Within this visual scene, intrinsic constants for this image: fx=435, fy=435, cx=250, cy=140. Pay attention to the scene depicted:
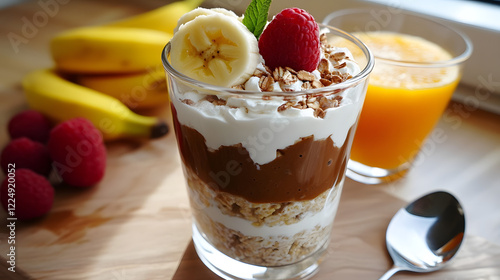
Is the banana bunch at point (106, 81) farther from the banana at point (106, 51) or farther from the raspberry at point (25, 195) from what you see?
the raspberry at point (25, 195)

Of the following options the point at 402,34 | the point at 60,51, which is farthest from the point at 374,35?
the point at 60,51

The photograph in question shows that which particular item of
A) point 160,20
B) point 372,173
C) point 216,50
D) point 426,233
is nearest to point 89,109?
point 160,20

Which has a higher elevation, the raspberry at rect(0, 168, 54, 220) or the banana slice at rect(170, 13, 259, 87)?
the banana slice at rect(170, 13, 259, 87)

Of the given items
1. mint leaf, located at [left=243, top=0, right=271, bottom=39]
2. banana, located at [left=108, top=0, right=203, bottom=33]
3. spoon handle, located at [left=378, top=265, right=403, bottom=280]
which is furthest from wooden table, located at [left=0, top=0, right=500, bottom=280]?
banana, located at [left=108, top=0, right=203, bottom=33]

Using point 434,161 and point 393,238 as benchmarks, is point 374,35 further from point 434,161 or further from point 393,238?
point 393,238

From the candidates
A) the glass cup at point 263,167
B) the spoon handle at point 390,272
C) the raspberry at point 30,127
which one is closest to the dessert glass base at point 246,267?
the glass cup at point 263,167

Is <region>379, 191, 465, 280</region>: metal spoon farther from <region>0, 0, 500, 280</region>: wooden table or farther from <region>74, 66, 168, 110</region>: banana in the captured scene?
<region>74, 66, 168, 110</region>: banana
